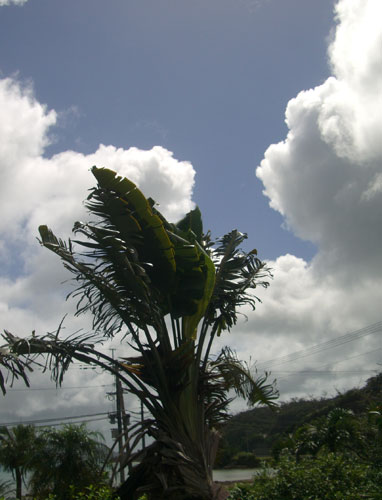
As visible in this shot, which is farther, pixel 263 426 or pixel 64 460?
pixel 263 426

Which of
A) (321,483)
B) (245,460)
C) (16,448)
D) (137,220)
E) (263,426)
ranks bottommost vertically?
(245,460)

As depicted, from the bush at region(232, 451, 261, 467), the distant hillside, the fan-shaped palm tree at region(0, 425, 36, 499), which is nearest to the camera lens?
the fan-shaped palm tree at region(0, 425, 36, 499)

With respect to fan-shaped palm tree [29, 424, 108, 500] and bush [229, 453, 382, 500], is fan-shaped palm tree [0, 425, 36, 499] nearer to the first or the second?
fan-shaped palm tree [29, 424, 108, 500]

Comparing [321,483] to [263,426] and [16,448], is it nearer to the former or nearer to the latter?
[16,448]

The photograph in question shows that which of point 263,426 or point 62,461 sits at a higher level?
point 62,461

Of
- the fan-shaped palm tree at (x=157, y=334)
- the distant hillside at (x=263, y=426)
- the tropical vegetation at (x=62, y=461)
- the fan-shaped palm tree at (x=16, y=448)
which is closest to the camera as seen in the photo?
the fan-shaped palm tree at (x=157, y=334)

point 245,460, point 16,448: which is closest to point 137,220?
point 16,448

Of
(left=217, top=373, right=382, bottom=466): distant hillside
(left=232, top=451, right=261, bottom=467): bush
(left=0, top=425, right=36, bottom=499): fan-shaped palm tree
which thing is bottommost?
(left=232, top=451, right=261, bottom=467): bush

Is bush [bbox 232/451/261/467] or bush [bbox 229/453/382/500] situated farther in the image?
bush [bbox 232/451/261/467]

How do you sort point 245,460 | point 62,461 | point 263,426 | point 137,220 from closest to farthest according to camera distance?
point 137,220 → point 62,461 → point 245,460 → point 263,426

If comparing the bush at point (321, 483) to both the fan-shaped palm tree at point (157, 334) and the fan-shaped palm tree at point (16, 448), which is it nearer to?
the fan-shaped palm tree at point (157, 334)

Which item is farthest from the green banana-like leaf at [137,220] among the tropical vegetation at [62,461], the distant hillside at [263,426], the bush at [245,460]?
the bush at [245,460]

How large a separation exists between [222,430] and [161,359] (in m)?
2.02

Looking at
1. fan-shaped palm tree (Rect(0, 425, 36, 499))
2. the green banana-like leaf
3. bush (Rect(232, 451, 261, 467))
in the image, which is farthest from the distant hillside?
the green banana-like leaf
